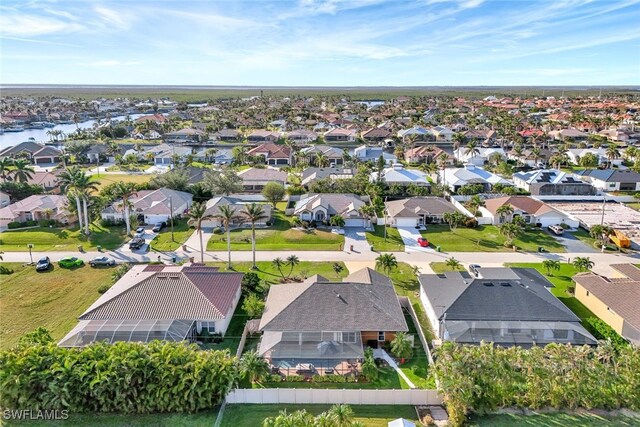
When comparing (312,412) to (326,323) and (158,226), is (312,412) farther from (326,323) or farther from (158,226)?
(158,226)

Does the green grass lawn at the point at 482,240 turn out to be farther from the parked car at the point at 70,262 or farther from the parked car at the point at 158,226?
the parked car at the point at 70,262

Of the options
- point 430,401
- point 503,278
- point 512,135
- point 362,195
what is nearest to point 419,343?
point 430,401

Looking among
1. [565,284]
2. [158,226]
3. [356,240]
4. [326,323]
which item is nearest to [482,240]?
[565,284]

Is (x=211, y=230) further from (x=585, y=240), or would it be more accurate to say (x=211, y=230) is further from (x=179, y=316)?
(x=585, y=240)

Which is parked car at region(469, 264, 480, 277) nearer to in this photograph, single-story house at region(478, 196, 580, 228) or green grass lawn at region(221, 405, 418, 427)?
single-story house at region(478, 196, 580, 228)

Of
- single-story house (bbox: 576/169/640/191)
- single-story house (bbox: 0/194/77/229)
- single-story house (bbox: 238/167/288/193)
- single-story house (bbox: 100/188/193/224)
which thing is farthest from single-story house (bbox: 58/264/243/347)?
single-story house (bbox: 576/169/640/191)
